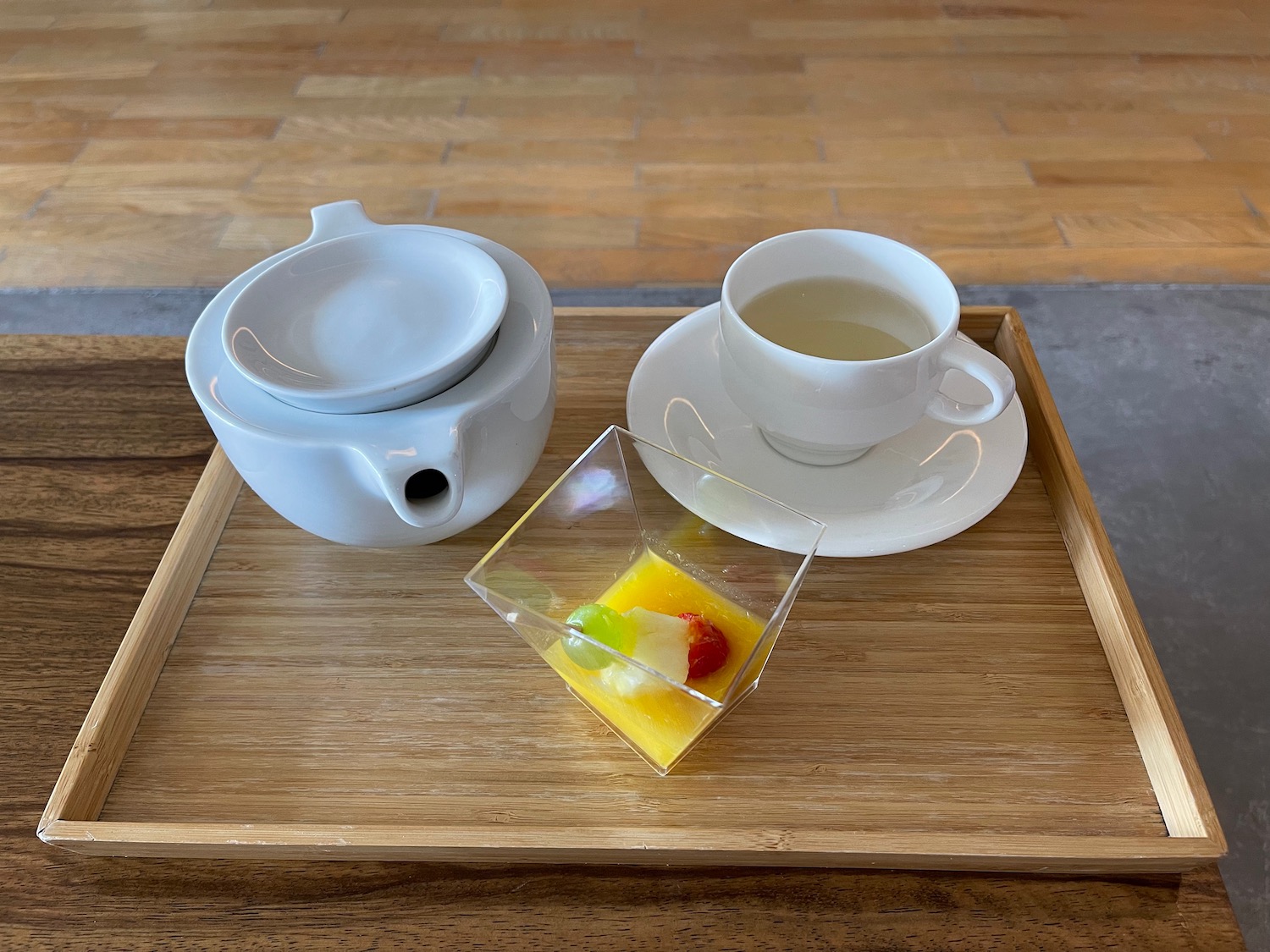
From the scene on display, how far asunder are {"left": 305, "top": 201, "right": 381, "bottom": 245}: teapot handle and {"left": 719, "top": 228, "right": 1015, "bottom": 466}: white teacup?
0.71 feet

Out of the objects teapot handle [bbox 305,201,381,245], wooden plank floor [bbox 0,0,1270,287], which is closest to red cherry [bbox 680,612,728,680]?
teapot handle [bbox 305,201,381,245]

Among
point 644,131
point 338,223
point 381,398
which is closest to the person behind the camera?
point 381,398

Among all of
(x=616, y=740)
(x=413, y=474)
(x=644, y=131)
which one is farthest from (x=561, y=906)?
(x=644, y=131)

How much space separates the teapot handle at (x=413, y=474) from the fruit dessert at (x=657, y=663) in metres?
0.08

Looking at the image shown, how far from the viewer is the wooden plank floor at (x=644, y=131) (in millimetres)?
1460

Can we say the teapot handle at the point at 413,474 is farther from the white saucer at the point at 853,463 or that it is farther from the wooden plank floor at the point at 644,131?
the wooden plank floor at the point at 644,131

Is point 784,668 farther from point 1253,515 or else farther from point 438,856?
point 1253,515

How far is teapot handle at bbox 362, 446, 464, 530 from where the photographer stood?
435 millimetres

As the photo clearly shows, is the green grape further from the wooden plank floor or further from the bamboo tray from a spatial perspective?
the wooden plank floor

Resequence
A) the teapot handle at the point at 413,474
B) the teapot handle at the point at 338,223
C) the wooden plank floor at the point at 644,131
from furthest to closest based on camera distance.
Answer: the wooden plank floor at the point at 644,131
the teapot handle at the point at 338,223
the teapot handle at the point at 413,474

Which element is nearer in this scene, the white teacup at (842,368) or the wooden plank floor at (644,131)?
the white teacup at (842,368)

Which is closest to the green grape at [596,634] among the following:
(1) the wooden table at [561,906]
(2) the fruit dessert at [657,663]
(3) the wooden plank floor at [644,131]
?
(2) the fruit dessert at [657,663]

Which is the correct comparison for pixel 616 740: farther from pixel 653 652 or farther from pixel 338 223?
pixel 338 223

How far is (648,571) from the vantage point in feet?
1.74
